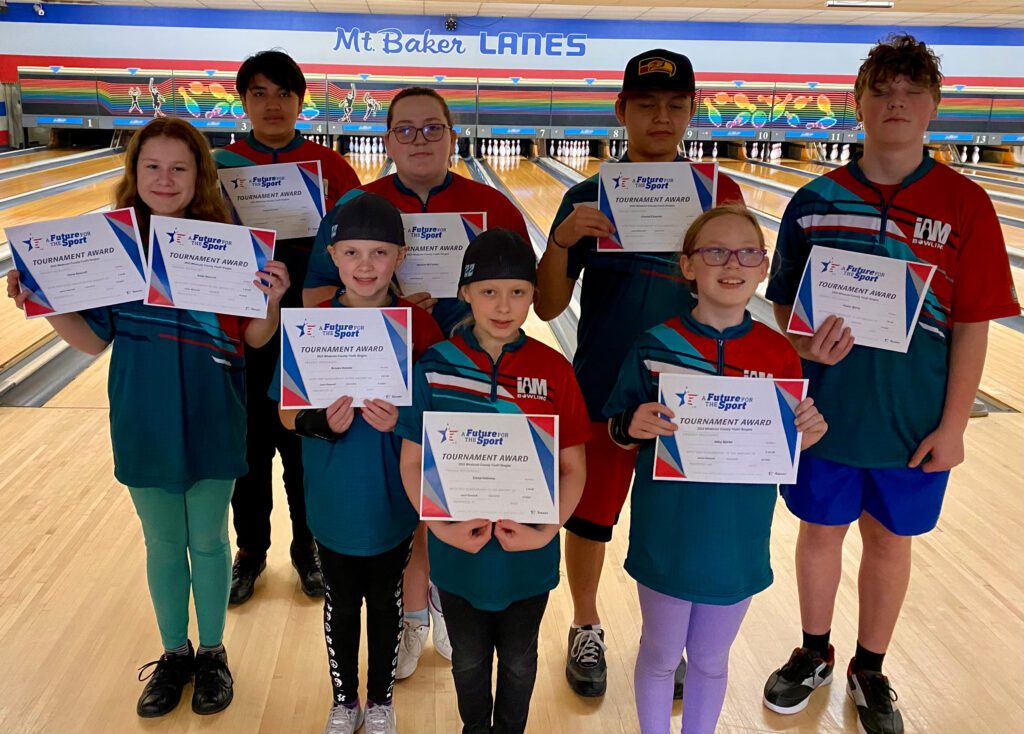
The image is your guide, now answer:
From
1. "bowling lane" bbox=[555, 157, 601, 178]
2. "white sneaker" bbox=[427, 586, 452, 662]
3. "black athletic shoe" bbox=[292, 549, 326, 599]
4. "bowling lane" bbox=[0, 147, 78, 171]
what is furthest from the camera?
"bowling lane" bbox=[555, 157, 601, 178]

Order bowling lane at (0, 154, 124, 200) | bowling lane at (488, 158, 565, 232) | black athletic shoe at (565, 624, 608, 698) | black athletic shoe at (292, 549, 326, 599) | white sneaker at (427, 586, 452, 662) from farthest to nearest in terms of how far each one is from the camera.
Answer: bowling lane at (0, 154, 124, 200)
bowling lane at (488, 158, 565, 232)
black athletic shoe at (292, 549, 326, 599)
white sneaker at (427, 586, 452, 662)
black athletic shoe at (565, 624, 608, 698)

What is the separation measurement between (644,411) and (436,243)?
0.60 m

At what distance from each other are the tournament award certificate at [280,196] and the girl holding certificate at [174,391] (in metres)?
0.26

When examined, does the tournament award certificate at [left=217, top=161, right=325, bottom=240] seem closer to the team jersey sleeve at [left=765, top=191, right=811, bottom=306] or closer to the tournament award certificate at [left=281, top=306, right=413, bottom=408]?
the tournament award certificate at [left=281, top=306, right=413, bottom=408]

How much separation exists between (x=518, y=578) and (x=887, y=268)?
0.87 m

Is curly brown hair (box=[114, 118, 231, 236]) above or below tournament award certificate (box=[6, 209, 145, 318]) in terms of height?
above

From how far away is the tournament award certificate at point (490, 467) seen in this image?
1.33 meters

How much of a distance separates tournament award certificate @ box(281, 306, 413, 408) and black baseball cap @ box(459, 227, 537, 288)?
5.6 inches

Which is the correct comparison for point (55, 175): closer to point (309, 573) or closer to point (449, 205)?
point (309, 573)

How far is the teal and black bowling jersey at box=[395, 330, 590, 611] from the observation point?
1.41m

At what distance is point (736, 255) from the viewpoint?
142cm

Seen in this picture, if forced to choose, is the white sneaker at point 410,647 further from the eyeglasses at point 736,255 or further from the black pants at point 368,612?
the eyeglasses at point 736,255

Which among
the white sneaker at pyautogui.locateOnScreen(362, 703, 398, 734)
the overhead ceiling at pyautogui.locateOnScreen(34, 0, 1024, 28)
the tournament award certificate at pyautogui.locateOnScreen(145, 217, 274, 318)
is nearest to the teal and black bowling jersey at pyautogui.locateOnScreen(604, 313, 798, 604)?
the white sneaker at pyautogui.locateOnScreen(362, 703, 398, 734)

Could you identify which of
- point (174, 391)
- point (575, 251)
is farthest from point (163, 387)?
point (575, 251)
